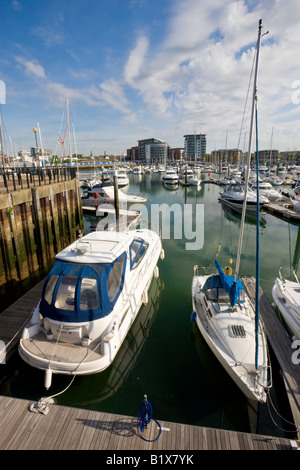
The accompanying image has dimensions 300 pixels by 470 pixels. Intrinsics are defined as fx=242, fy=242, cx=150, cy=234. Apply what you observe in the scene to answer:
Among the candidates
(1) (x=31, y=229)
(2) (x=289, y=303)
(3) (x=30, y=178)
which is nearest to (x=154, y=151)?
(3) (x=30, y=178)

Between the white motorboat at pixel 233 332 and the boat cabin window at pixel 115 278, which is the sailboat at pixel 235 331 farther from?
the boat cabin window at pixel 115 278

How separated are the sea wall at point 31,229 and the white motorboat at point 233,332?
25.5 feet

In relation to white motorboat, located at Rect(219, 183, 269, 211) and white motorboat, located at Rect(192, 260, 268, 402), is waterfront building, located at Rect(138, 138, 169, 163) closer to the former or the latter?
white motorboat, located at Rect(219, 183, 269, 211)

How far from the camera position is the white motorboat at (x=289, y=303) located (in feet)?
24.7

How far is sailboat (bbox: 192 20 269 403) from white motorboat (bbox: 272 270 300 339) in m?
1.41

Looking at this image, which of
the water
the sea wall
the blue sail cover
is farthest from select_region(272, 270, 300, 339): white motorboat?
the sea wall

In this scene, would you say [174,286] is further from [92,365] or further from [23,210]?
[23,210]

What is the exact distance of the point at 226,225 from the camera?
2253 cm

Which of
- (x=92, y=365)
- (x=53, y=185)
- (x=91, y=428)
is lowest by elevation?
(x=91, y=428)

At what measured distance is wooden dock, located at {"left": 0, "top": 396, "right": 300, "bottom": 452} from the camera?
13.9 ft

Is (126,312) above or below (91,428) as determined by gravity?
A: above

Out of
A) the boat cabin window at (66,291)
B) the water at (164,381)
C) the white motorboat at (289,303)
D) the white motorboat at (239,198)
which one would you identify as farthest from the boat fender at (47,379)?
the white motorboat at (239,198)

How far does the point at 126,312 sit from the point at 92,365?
1.86 m
